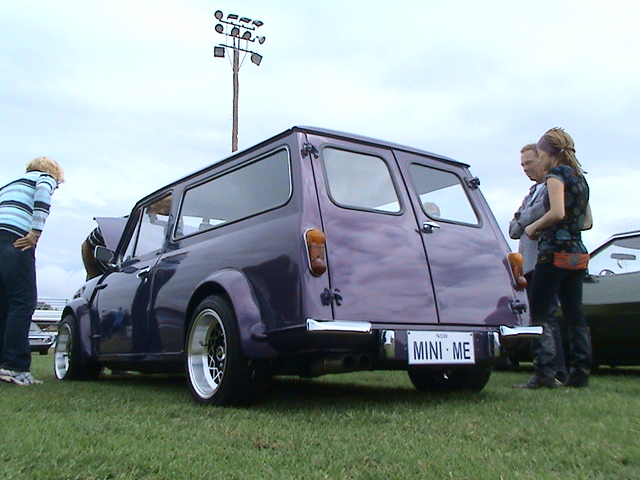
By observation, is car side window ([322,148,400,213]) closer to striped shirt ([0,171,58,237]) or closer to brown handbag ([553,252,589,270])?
brown handbag ([553,252,589,270])

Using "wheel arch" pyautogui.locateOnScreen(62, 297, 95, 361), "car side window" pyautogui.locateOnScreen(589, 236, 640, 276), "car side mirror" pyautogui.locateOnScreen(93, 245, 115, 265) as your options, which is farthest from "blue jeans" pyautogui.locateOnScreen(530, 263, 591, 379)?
"wheel arch" pyautogui.locateOnScreen(62, 297, 95, 361)

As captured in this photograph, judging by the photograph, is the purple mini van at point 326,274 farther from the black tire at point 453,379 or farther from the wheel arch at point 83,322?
the wheel arch at point 83,322

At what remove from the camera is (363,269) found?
3764 mm

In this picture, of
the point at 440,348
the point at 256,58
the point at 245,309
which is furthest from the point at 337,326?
the point at 256,58

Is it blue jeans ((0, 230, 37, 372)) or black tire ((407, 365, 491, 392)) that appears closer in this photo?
black tire ((407, 365, 491, 392))

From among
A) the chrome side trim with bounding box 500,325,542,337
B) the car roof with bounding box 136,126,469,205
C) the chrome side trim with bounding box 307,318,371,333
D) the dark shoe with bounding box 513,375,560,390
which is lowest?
the dark shoe with bounding box 513,375,560,390

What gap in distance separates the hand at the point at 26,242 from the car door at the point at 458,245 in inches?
123

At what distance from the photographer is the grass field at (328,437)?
2.42 m

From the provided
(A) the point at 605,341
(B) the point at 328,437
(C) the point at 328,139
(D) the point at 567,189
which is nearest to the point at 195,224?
(C) the point at 328,139

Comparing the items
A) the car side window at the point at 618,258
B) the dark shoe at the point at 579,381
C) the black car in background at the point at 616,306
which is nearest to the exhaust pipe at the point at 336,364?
the dark shoe at the point at 579,381

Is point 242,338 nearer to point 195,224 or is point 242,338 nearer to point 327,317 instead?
point 327,317

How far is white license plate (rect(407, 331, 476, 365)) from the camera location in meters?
3.72

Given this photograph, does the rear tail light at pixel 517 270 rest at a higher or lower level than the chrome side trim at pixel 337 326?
higher

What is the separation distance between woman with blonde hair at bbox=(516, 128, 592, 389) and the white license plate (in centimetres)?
128
